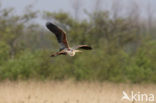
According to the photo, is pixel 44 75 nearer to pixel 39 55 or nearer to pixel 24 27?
pixel 39 55

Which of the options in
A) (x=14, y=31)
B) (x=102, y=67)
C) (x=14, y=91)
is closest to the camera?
(x=14, y=91)

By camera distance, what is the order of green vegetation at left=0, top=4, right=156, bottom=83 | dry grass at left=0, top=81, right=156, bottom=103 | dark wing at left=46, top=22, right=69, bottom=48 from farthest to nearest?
1. green vegetation at left=0, top=4, right=156, bottom=83
2. dry grass at left=0, top=81, right=156, bottom=103
3. dark wing at left=46, top=22, right=69, bottom=48

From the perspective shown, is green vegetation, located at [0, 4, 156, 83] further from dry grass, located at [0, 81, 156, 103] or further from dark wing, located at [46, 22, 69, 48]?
dark wing, located at [46, 22, 69, 48]

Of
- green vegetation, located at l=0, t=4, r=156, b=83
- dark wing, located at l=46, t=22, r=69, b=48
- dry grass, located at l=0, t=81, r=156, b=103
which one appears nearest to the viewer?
dark wing, located at l=46, t=22, r=69, b=48

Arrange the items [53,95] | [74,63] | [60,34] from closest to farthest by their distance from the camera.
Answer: [60,34], [53,95], [74,63]

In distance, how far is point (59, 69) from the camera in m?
14.2

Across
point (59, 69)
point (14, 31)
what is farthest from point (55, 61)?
point (14, 31)

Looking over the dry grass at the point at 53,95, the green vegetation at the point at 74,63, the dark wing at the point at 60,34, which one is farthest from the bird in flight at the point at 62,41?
the green vegetation at the point at 74,63

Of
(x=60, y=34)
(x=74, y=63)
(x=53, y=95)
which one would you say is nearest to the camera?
(x=60, y=34)

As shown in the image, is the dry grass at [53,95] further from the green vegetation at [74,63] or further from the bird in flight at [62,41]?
the green vegetation at [74,63]

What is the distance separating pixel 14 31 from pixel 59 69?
5911 mm

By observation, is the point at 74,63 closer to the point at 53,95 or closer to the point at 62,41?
the point at 53,95

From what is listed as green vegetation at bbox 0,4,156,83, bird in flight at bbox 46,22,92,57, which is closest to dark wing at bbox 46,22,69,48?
bird in flight at bbox 46,22,92,57

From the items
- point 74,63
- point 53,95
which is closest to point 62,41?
point 53,95
